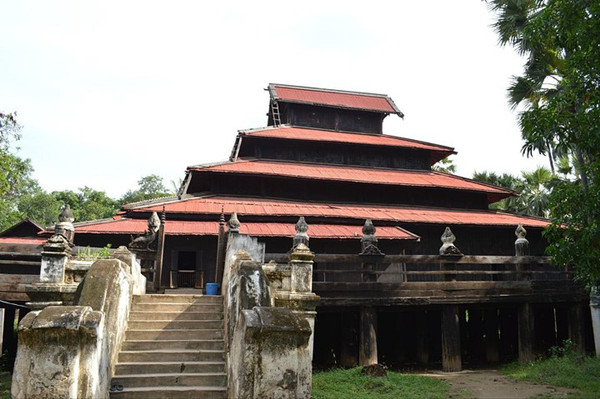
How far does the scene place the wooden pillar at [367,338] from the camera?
13.2 m

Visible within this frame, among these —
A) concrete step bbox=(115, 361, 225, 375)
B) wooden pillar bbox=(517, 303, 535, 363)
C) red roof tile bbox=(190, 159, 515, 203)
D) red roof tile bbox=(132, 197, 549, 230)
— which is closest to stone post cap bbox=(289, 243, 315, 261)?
concrete step bbox=(115, 361, 225, 375)

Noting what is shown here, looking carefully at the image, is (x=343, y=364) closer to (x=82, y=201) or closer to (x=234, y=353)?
(x=234, y=353)

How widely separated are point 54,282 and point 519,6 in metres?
17.2

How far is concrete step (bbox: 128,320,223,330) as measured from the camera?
8.58 metres

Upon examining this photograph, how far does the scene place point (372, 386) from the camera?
10797 mm

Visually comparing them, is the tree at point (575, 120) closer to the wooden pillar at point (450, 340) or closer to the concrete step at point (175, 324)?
the wooden pillar at point (450, 340)

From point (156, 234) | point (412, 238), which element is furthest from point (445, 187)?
point (156, 234)

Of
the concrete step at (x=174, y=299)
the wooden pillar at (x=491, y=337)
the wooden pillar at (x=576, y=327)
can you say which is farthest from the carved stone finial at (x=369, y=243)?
the wooden pillar at (x=576, y=327)

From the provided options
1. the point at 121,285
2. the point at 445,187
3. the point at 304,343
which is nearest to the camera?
the point at 304,343

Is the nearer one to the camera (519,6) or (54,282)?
(54,282)

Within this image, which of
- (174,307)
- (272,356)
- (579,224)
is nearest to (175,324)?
(174,307)

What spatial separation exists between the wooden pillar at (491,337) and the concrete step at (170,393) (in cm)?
1235

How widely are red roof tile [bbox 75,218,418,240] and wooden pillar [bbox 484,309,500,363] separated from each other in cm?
378

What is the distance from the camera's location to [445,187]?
71.3 ft
